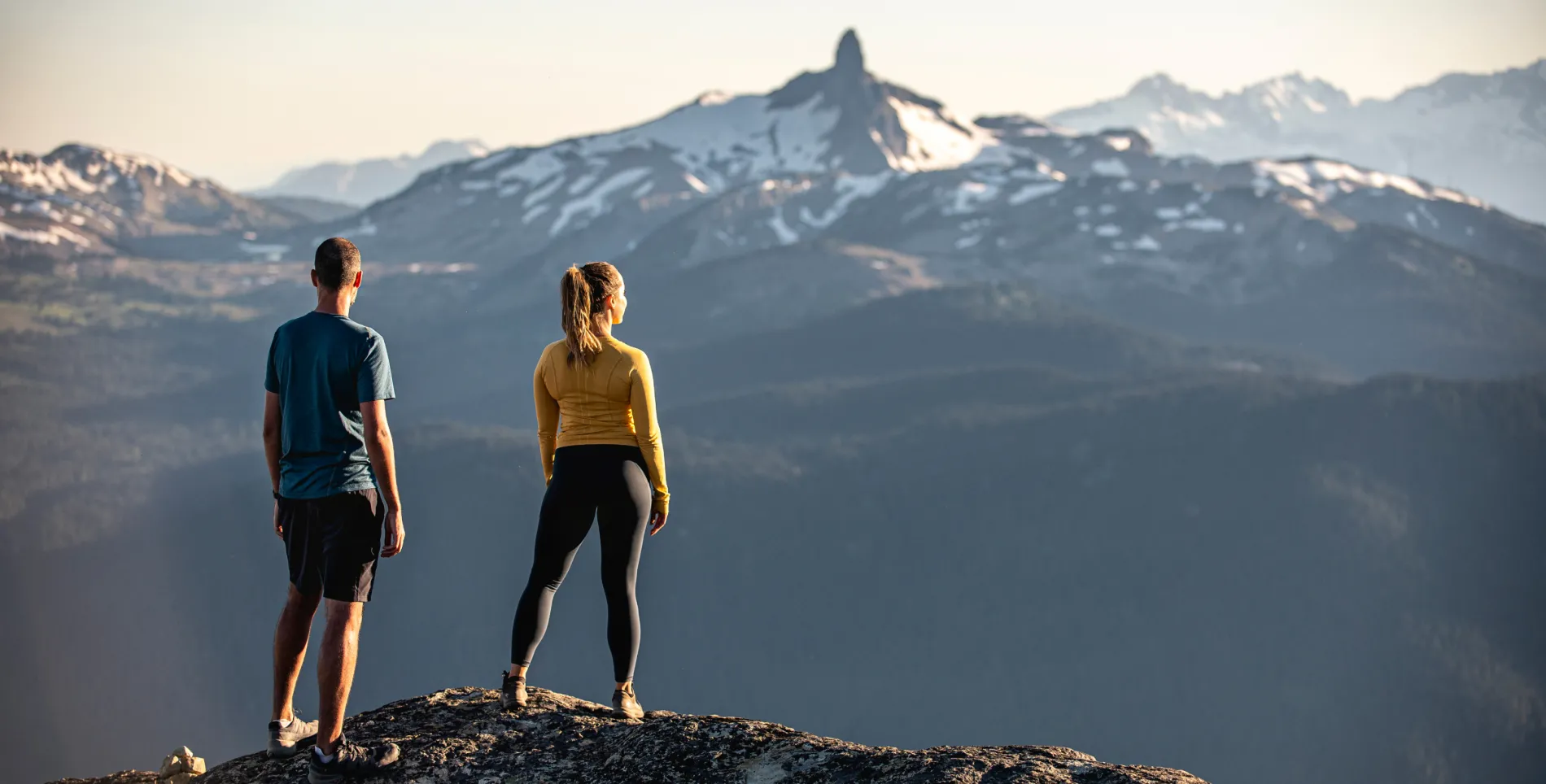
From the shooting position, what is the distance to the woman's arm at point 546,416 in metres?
14.9

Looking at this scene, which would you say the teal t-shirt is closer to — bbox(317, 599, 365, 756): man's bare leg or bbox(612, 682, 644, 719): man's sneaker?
bbox(317, 599, 365, 756): man's bare leg

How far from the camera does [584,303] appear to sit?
14570 millimetres

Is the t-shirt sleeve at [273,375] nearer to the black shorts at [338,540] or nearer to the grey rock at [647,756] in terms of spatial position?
the black shorts at [338,540]

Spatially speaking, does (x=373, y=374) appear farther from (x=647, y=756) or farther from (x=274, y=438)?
(x=647, y=756)

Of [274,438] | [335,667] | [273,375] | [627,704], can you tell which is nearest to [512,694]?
[627,704]

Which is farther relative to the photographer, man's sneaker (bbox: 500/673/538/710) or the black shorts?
man's sneaker (bbox: 500/673/538/710)

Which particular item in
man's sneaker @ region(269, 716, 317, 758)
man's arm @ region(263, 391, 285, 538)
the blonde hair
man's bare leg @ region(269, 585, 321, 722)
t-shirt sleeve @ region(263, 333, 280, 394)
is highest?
the blonde hair

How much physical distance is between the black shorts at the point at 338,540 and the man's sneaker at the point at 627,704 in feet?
8.54

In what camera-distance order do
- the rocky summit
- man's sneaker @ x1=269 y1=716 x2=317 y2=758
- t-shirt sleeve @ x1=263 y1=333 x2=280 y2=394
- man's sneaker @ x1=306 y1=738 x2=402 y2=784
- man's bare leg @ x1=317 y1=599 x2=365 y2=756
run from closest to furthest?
the rocky summit, man's sneaker @ x1=306 y1=738 x2=402 y2=784, man's bare leg @ x1=317 y1=599 x2=365 y2=756, t-shirt sleeve @ x1=263 y1=333 x2=280 y2=394, man's sneaker @ x1=269 y1=716 x2=317 y2=758

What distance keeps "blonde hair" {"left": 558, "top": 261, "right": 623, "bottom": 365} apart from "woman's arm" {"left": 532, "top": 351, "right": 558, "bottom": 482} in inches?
15.6

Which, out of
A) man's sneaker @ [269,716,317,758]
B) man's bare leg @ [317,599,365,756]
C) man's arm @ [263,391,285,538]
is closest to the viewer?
man's bare leg @ [317,599,365,756]

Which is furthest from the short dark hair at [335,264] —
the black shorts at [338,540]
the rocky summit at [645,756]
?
the rocky summit at [645,756]

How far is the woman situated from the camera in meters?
14.5

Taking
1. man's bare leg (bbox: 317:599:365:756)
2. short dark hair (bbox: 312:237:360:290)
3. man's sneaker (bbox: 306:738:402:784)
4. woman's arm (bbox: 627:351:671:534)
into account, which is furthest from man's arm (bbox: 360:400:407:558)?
woman's arm (bbox: 627:351:671:534)
